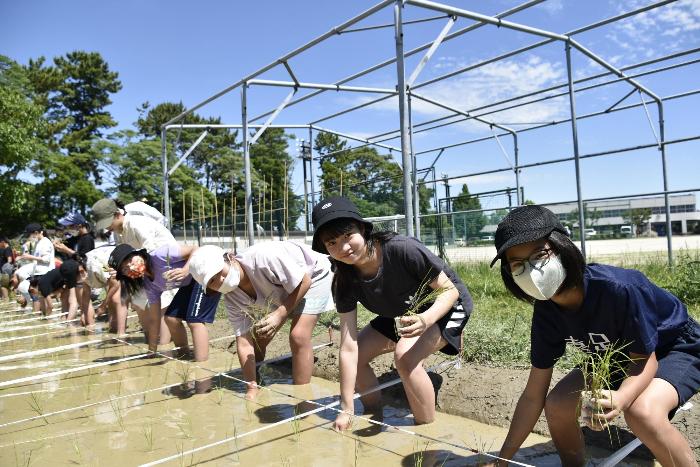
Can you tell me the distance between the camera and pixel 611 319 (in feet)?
6.44

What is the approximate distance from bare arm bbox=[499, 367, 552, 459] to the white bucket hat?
2161 millimetres

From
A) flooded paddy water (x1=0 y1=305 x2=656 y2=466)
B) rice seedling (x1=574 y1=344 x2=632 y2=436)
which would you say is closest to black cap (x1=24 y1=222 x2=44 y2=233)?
flooded paddy water (x1=0 y1=305 x2=656 y2=466)

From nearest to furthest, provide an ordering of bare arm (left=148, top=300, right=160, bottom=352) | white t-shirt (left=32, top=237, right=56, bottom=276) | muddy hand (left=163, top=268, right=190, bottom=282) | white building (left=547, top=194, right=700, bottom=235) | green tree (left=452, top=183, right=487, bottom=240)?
muddy hand (left=163, top=268, right=190, bottom=282) → bare arm (left=148, top=300, right=160, bottom=352) → white building (left=547, top=194, right=700, bottom=235) → white t-shirt (left=32, top=237, right=56, bottom=276) → green tree (left=452, top=183, right=487, bottom=240)

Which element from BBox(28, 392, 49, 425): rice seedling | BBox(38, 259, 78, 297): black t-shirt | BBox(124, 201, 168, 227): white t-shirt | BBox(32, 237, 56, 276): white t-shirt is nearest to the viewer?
BBox(28, 392, 49, 425): rice seedling

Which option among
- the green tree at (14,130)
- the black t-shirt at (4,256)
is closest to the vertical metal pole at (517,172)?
the black t-shirt at (4,256)

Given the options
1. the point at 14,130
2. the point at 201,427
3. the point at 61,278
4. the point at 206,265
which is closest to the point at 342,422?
the point at 201,427

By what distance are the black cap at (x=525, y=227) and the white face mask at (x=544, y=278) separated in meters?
0.11

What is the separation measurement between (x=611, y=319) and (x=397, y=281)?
124 centimetres

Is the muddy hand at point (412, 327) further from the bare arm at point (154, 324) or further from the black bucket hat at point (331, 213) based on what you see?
the bare arm at point (154, 324)

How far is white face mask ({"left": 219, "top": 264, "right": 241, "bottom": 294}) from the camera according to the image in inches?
144

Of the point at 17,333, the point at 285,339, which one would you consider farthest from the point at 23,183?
the point at 285,339

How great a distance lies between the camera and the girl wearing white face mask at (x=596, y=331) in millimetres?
1837

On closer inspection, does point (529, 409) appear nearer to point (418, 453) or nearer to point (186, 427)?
point (418, 453)

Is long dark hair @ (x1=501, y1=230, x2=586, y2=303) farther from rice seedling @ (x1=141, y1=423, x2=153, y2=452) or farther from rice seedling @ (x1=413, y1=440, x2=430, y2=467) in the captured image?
rice seedling @ (x1=141, y1=423, x2=153, y2=452)
